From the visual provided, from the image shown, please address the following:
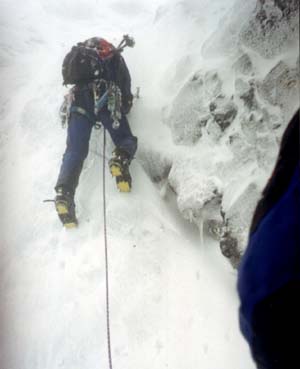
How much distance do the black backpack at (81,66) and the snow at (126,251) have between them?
0.49 meters

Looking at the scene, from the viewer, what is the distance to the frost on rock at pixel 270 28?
1.74m

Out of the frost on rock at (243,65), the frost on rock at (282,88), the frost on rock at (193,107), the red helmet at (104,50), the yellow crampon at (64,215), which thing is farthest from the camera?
the red helmet at (104,50)

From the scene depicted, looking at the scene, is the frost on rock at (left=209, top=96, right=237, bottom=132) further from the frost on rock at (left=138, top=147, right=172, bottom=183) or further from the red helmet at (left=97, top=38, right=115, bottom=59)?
the red helmet at (left=97, top=38, right=115, bottom=59)

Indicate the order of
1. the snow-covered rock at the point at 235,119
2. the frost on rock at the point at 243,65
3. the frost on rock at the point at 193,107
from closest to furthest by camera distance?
the snow-covered rock at the point at 235,119 → the frost on rock at the point at 243,65 → the frost on rock at the point at 193,107

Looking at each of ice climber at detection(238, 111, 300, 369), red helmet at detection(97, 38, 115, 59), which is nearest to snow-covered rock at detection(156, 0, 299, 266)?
red helmet at detection(97, 38, 115, 59)

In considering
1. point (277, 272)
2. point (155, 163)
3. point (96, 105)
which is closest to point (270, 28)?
point (155, 163)

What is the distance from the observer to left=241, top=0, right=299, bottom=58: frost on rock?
1.74 meters

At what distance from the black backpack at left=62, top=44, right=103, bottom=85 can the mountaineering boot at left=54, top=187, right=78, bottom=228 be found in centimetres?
90

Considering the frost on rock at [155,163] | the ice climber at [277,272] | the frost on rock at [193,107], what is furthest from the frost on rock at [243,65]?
the ice climber at [277,272]

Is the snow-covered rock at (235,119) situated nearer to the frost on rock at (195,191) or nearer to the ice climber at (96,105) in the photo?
the frost on rock at (195,191)

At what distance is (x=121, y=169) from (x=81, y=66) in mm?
865

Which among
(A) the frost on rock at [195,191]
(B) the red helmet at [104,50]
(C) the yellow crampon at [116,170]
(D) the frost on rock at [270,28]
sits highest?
(D) the frost on rock at [270,28]

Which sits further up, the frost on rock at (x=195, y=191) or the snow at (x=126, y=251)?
→ the frost on rock at (x=195, y=191)

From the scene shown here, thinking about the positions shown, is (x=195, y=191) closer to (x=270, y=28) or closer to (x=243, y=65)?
(x=243, y=65)
